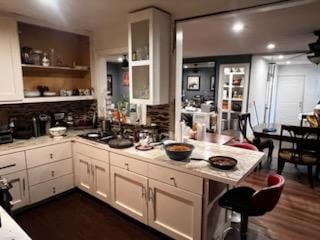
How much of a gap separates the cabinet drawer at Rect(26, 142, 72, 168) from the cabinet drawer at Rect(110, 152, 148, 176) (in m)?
0.83

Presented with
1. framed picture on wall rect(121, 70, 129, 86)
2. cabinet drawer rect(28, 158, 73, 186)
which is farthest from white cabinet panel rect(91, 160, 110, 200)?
framed picture on wall rect(121, 70, 129, 86)

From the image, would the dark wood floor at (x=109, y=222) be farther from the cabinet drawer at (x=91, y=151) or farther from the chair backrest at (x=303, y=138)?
the chair backrest at (x=303, y=138)

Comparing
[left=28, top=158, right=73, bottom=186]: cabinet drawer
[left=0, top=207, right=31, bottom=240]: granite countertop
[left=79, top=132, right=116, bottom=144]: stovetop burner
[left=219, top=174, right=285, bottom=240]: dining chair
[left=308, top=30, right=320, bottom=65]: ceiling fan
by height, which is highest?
[left=308, top=30, right=320, bottom=65]: ceiling fan

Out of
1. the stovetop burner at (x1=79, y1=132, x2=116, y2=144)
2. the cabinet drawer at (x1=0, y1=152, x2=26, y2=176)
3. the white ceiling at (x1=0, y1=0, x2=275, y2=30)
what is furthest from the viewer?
the stovetop burner at (x1=79, y1=132, x2=116, y2=144)

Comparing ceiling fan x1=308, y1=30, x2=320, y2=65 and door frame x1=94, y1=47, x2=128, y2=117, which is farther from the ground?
ceiling fan x1=308, y1=30, x2=320, y2=65

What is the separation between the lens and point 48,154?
2723 mm

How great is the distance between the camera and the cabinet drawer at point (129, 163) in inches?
84.9

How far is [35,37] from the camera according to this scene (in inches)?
122

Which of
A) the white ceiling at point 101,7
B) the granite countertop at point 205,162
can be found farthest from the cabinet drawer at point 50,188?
the white ceiling at point 101,7

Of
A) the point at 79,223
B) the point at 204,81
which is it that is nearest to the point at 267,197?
the point at 79,223

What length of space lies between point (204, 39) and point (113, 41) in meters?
1.89

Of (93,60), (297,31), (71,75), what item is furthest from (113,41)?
(297,31)

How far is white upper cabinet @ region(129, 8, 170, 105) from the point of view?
2289mm

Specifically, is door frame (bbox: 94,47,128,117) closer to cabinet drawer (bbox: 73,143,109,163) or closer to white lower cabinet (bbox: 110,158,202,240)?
cabinet drawer (bbox: 73,143,109,163)
